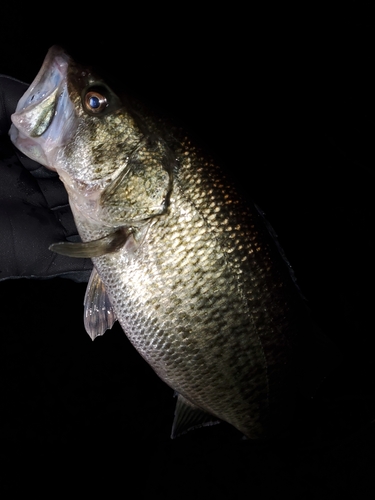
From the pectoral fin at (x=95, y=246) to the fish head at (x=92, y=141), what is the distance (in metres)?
0.05

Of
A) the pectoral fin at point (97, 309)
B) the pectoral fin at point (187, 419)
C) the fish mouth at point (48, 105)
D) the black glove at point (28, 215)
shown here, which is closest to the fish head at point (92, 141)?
the fish mouth at point (48, 105)

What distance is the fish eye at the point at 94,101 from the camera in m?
1.04

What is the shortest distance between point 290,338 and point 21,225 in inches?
47.9

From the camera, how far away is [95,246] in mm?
1060

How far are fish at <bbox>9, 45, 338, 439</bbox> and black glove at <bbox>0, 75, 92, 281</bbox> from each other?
541 millimetres

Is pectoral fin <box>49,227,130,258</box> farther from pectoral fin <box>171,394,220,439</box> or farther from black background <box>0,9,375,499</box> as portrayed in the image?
black background <box>0,9,375,499</box>

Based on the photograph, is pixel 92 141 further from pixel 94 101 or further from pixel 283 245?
pixel 283 245

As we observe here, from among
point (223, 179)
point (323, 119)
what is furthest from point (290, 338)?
point (323, 119)

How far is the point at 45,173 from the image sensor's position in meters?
1.70

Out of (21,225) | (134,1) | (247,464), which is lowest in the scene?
(247,464)

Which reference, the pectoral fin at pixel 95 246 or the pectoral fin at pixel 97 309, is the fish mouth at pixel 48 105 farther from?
the pectoral fin at pixel 97 309

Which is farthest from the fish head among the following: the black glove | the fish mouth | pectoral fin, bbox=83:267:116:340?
the black glove

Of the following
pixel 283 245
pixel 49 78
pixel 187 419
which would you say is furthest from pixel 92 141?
pixel 283 245

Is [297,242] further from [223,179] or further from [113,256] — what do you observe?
[113,256]
